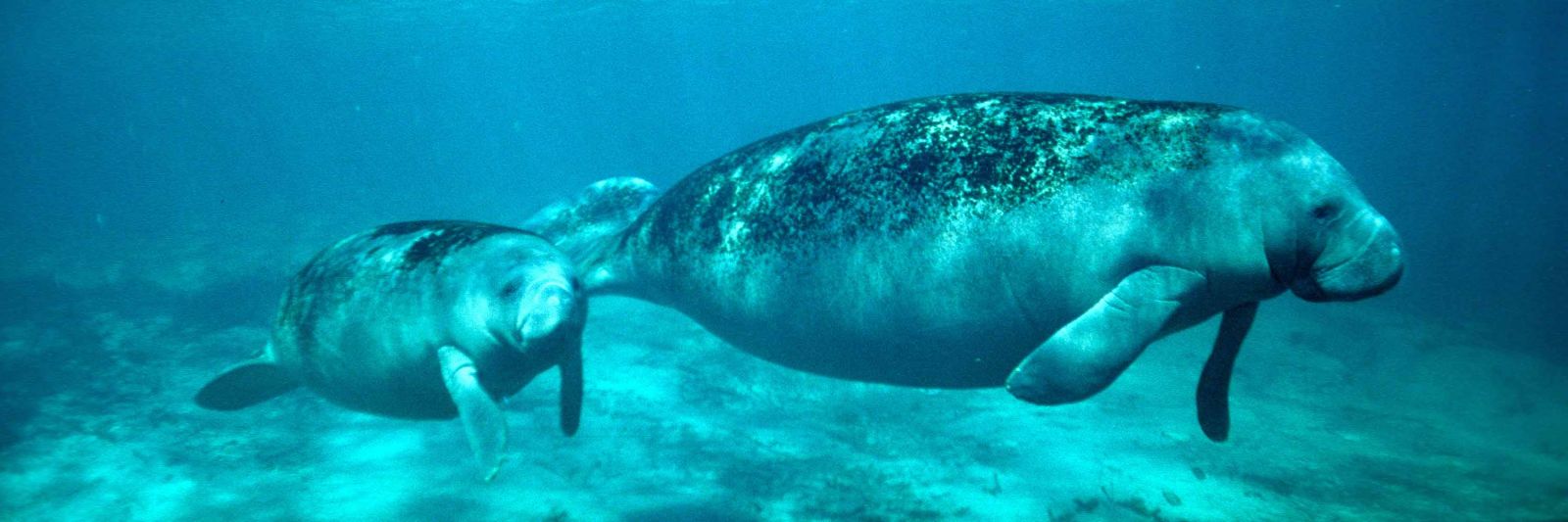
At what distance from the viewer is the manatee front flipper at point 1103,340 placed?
2.88 m

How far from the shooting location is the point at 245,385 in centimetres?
586

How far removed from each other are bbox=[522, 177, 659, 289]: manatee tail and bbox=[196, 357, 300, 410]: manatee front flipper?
7.53ft

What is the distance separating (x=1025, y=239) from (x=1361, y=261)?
129 cm

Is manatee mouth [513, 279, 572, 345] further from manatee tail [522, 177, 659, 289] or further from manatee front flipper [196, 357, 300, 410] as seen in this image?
manatee front flipper [196, 357, 300, 410]

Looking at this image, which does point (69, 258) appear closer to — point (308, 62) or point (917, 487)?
point (917, 487)

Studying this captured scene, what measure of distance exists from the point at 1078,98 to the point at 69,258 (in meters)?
28.2

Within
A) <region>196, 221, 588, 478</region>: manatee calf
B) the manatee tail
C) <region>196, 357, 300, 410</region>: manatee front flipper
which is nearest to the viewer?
<region>196, 221, 588, 478</region>: manatee calf

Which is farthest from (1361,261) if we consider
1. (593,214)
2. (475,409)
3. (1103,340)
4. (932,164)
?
(593,214)

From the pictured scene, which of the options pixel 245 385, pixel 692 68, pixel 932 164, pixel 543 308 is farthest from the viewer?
pixel 692 68

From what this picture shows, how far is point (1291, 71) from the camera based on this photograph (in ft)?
415

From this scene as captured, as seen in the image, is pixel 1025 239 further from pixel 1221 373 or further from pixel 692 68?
pixel 692 68

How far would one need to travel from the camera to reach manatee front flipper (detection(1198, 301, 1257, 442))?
3.70 metres

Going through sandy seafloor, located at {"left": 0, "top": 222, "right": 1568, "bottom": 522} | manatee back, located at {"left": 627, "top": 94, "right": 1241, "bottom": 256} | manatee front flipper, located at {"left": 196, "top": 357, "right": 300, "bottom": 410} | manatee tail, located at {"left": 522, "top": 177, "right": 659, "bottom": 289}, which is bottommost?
sandy seafloor, located at {"left": 0, "top": 222, "right": 1568, "bottom": 522}

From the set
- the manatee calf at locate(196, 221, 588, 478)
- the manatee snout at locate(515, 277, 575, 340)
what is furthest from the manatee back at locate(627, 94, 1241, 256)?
the manatee calf at locate(196, 221, 588, 478)
